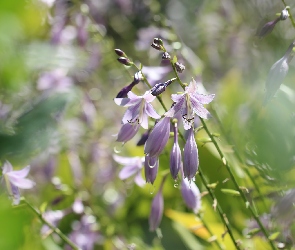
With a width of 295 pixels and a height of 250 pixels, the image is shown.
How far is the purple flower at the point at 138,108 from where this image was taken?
1.05 m

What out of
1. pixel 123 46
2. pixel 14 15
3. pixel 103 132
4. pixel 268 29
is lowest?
pixel 123 46

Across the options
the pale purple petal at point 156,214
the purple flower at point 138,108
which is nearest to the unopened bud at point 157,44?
the purple flower at point 138,108

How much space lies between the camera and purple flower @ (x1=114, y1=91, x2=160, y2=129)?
41.3 inches

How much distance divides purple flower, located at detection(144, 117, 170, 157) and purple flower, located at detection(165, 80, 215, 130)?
0.15ft

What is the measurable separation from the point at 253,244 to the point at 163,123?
709 millimetres

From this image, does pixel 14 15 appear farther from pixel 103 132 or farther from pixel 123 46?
pixel 123 46

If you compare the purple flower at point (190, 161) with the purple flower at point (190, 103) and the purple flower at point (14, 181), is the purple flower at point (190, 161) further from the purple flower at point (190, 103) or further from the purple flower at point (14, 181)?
the purple flower at point (14, 181)

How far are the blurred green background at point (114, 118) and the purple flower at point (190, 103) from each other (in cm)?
12

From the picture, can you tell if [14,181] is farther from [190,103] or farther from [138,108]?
[190,103]

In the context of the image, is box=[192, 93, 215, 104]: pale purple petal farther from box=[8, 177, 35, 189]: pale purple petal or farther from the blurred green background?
box=[8, 177, 35, 189]: pale purple petal

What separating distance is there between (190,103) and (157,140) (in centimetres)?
9

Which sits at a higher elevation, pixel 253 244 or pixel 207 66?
pixel 253 244

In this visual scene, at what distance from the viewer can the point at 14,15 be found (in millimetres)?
513

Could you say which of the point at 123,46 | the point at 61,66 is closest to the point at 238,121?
the point at 61,66
